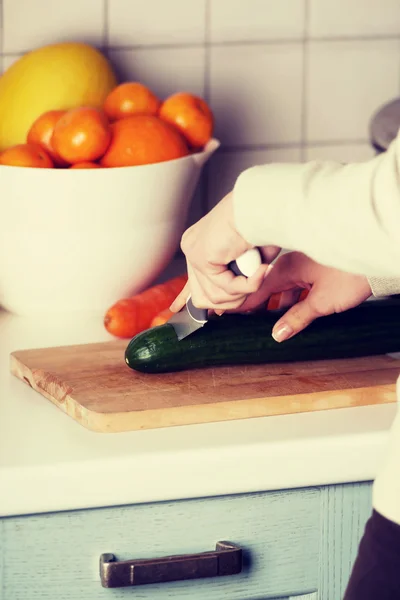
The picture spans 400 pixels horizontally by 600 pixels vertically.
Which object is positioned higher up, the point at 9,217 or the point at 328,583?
the point at 9,217

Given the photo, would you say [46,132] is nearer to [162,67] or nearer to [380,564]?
[162,67]

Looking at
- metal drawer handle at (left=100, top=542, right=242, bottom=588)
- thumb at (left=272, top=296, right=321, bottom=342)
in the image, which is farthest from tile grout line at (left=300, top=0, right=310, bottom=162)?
metal drawer handle at (left=100, top=542, right=242, bottom=588)

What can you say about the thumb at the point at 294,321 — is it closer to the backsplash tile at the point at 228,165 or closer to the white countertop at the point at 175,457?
the white countertop at the point at 175,457

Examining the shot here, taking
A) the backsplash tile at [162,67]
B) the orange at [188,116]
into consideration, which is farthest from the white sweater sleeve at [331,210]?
the backsplash tile at [162,67]

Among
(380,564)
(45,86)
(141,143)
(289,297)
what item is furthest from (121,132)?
(380,564)

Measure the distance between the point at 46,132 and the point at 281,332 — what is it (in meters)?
0.39

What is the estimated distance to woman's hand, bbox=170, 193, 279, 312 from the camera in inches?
32.3

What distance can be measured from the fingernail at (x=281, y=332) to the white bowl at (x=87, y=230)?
26cm

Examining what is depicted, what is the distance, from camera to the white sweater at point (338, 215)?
69 cm

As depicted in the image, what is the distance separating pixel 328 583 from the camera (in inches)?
36.0

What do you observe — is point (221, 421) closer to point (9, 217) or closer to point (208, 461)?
point (208, 461)

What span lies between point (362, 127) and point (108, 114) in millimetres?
449

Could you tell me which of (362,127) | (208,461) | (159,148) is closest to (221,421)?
(208,461)

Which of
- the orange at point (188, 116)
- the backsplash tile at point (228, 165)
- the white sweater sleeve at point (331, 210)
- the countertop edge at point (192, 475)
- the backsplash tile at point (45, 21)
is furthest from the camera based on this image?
the backsplash tile at point (228, 165)
